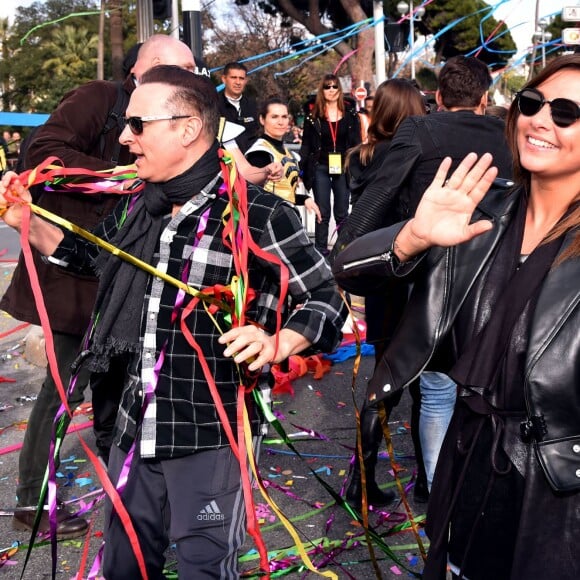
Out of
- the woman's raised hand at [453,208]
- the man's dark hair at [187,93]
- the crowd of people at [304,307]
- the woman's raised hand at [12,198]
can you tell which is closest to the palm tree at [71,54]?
the crowd of people at [304,307]

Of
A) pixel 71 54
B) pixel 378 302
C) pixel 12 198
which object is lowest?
pixel 378 302

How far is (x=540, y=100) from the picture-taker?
6.84ft

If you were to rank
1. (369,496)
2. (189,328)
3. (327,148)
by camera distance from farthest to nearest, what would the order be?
(327,148) < (369,496) < (189,328)

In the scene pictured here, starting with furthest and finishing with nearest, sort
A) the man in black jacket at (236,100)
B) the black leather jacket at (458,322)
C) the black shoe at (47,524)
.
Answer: the man in black jacket at (236,100), the black shoe at (47,524), the black leather jacket at (458,322)

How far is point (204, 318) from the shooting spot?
8.48 feet

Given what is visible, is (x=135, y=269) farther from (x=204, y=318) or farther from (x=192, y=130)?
(x=192, y=130)

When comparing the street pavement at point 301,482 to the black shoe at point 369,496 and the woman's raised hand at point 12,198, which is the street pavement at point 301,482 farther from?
the woman's raised hand at point 12,198

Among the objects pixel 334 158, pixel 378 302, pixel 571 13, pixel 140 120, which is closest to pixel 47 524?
pixel 378 302

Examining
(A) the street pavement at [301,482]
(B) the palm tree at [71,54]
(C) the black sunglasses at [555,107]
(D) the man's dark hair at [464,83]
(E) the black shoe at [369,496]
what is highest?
(B) the palm tree at [71,54]

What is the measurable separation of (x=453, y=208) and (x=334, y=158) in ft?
28.0

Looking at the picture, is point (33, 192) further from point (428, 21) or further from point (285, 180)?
point (428, 21)

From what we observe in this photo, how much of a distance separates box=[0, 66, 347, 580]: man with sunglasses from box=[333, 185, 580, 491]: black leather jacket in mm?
407

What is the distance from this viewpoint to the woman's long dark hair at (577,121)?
76.3 inches

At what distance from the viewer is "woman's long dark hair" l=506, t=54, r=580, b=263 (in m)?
1.94
